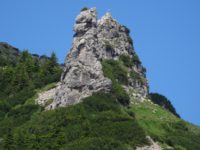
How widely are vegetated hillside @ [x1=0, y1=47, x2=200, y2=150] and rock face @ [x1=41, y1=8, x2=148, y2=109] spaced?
2792 millimetres

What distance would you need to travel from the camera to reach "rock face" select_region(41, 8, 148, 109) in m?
135

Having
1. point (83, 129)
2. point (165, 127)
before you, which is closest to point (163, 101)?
point (165, 127)

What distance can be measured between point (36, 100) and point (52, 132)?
24.8 meters

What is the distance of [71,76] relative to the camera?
447 feet

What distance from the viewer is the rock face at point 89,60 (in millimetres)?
135125

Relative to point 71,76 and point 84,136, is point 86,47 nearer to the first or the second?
point 71,76

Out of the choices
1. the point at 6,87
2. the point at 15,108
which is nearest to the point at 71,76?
the point at 15,108

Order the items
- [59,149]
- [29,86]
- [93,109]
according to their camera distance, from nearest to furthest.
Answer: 1. [59,149]
2. [93,109]
3. [29,86]

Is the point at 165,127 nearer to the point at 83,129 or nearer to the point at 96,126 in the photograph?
the point at 96,126

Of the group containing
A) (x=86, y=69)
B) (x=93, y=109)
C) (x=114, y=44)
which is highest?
(x=114, y=44)

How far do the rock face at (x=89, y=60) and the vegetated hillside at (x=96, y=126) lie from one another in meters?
2.79

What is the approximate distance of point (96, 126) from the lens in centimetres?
12294

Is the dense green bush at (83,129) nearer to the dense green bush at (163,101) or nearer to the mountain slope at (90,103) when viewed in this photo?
the mountain slope at (90,103)

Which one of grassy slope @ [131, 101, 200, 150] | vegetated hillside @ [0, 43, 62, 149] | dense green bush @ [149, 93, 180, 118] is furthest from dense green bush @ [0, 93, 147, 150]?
dense green bush @ [149, 93, 180, 118]
